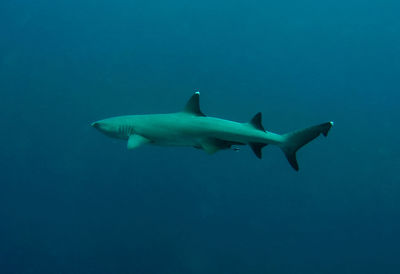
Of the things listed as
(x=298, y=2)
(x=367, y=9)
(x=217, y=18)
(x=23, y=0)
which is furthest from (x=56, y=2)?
(x=367, y=9)

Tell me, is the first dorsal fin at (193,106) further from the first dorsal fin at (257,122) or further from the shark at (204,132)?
the first dorsal fin at (257,122)

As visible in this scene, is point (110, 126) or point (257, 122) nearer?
point (257, 122)

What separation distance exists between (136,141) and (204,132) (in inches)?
41.0

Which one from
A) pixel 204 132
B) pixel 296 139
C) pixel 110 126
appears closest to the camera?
pixel 204 132

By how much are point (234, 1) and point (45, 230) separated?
14304 millimetres

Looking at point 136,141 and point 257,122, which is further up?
point 257,122

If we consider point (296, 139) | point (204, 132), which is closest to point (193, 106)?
point (204, 132)

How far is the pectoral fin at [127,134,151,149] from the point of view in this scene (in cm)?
484

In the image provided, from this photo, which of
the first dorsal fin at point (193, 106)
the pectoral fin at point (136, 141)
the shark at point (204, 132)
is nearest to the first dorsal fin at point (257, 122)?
the shark at point (204, 132)

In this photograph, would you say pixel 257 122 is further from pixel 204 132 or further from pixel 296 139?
pixel 204 132

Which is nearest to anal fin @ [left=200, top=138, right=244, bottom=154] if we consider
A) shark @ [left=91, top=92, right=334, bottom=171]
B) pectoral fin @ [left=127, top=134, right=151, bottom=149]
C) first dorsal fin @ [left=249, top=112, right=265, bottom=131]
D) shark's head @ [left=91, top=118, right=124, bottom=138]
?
shark @ [left=91, top=92, right=334, bottom=171]

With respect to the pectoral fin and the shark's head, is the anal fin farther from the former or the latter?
the shark's head

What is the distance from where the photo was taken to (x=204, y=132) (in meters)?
4.84

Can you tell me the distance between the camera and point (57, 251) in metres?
9.27
